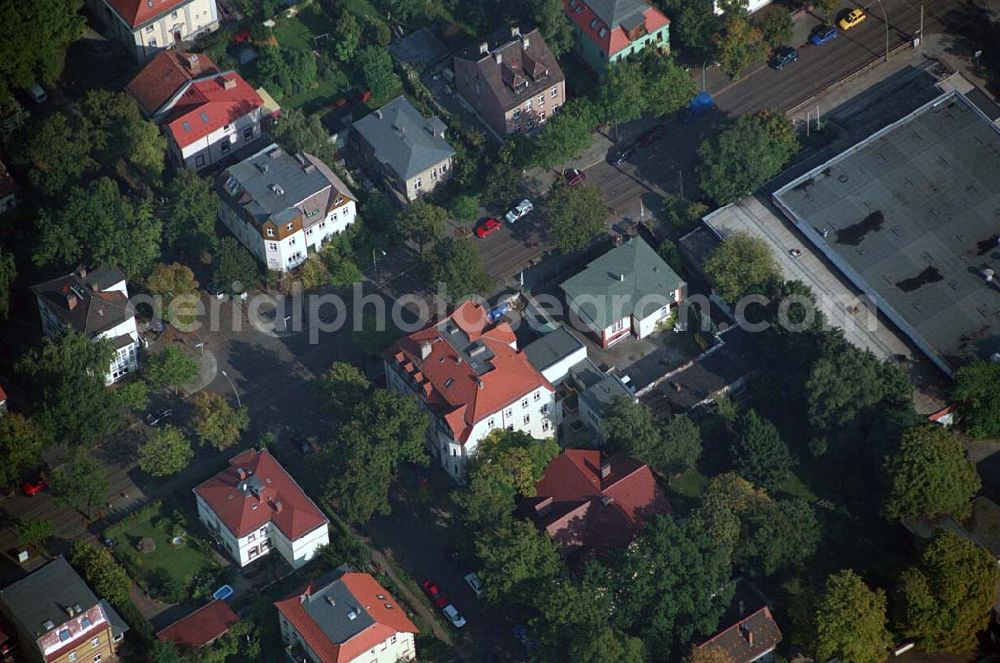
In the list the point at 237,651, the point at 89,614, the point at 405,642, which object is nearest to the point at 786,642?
the point at 405,642

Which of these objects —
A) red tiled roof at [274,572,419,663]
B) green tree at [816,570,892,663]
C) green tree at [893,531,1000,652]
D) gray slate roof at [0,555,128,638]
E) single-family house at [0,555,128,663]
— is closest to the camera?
red tiled roof at [274,572,419,663]

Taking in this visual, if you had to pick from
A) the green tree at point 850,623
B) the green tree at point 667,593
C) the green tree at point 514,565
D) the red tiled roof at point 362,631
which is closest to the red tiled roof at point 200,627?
the red tiled roof at point 362,631

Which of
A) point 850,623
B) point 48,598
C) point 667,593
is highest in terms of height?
point 48,598

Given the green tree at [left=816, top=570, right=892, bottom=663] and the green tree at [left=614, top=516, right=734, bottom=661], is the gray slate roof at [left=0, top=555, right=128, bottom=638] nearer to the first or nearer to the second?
the green tree at [left=614, top=516, right=734, bottom=661]

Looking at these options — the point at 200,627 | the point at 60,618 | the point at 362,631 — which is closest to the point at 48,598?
the point at 60,618

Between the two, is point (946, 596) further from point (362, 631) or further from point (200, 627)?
point (200, 627)

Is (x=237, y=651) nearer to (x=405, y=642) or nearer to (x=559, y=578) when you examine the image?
(x=405, y=642)

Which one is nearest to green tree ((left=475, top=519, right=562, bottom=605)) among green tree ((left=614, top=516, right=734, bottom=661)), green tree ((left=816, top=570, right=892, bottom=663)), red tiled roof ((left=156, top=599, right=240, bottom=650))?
green tree ((left=614, top=516, right=734, bottom=661))

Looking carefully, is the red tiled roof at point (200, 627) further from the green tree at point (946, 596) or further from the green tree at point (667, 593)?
the green tree at point (946, 596)
